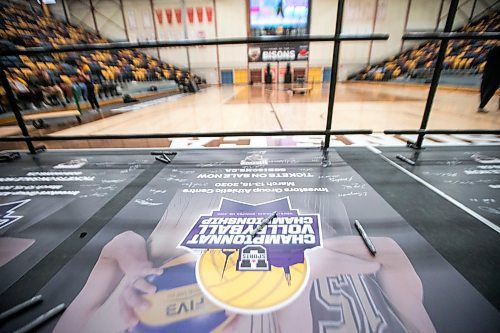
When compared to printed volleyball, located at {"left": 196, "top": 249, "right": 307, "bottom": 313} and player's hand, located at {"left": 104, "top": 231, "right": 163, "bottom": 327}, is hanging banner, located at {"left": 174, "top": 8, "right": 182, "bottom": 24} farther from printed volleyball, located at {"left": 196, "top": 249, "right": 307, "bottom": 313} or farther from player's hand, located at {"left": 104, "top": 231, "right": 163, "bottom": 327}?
printed volleyball, located at {"left": 196, "top": 249, "right": 307, "bottom": 313}

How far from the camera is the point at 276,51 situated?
1108 centimetres

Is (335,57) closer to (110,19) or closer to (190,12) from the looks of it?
(190,12)

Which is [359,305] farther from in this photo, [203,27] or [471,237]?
[203,27]

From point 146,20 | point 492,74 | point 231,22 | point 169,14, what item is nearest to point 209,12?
point 231,22

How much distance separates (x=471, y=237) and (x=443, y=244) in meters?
0.10

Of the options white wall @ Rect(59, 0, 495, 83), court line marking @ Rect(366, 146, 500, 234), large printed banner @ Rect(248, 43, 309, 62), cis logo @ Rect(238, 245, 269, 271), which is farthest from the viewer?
large printed banner @ Rect(248, 43, 309, 62)

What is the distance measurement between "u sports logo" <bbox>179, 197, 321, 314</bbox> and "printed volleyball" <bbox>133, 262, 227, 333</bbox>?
0.8 inches

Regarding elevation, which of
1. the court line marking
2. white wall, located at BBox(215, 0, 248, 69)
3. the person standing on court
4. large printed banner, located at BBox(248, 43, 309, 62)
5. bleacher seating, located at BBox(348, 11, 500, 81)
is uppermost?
white wall, located at BBox(215, 0, 248, 69)

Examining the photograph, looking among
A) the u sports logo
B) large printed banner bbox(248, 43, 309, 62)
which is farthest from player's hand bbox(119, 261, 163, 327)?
large printed banner bbox(248, 43, 309, 62)

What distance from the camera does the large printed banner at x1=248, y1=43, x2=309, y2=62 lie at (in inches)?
426

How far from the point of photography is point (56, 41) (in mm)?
7512

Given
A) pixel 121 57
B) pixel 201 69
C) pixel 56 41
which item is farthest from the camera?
pixel 201 69

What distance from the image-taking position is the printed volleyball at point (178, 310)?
0.43 metres

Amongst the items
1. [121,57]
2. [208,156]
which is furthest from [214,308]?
[121,57]
